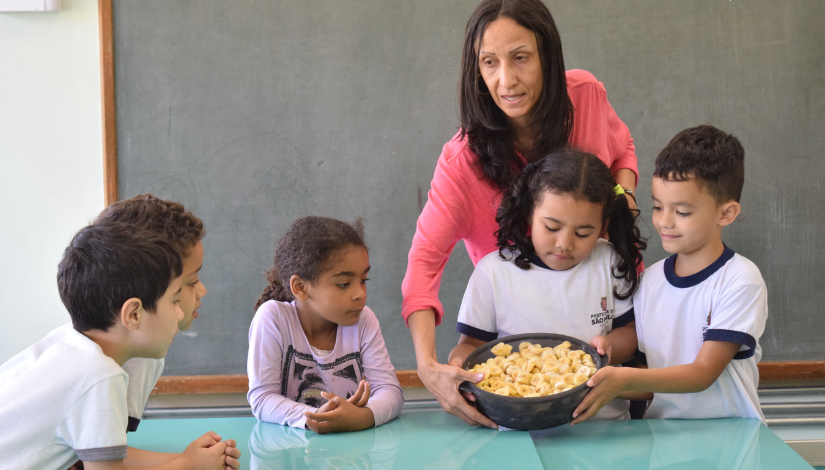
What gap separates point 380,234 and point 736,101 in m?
1.40

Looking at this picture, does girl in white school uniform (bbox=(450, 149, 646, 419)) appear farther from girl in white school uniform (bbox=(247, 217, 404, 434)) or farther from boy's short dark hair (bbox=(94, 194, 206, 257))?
boy's short dark hair (bbox=(94, 194, 206, 257))

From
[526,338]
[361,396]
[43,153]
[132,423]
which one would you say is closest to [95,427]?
[132,423]

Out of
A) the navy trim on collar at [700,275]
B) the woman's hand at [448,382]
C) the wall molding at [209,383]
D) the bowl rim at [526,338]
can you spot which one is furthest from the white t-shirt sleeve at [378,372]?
the wall molding at [209,383]

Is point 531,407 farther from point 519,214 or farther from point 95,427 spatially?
point 95,427

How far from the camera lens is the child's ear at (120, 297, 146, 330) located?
977mm

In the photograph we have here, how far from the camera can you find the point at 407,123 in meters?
2.38

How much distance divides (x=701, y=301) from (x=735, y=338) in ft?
0.36

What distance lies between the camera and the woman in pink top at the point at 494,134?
1384 mm


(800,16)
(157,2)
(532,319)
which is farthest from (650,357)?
(157,2)

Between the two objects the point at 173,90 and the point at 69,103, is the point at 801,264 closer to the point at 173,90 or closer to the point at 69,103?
the point at 173,90

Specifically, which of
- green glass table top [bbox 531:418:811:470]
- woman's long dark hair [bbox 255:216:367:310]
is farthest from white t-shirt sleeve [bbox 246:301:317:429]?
Result: green glass table top [bbox 531:418:811:470]

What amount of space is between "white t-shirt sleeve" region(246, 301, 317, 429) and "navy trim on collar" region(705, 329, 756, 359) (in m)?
0.81

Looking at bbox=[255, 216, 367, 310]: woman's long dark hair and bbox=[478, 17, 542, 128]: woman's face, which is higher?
bbox=[478, 17, 542, 128]: woman's face

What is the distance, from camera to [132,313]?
3.26 feet
